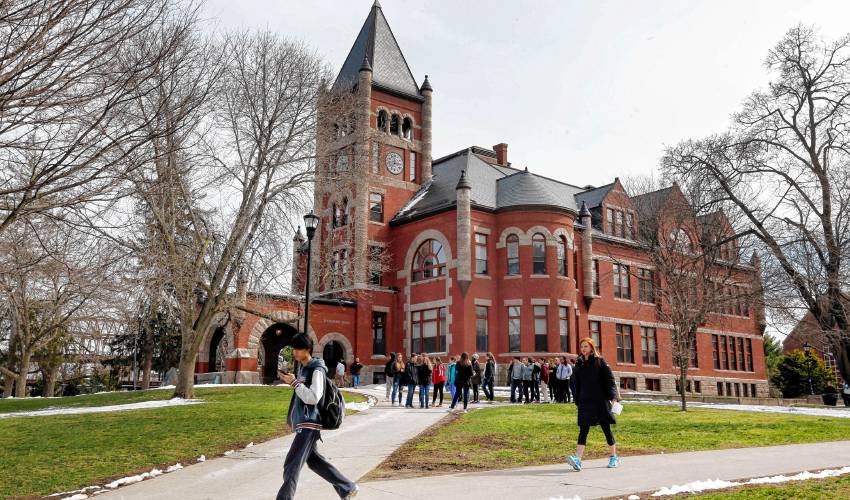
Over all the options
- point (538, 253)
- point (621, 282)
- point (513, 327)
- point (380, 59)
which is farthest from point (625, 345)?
point (380, 59)

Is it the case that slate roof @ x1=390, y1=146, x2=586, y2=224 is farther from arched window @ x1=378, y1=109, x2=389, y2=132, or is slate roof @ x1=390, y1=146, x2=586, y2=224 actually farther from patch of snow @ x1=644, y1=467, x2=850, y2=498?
patch of snow @ x1=644, y1=467, x2=850, y2=498

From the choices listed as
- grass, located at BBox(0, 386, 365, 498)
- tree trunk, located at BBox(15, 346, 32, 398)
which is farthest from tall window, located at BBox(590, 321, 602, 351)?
tree trunk, located at BBox(15, 346, 32, 398)

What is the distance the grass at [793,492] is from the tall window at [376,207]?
33.8 meters

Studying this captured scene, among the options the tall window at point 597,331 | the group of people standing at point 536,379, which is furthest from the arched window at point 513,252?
the group of people standing at point 536,379

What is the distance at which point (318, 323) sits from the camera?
1483 inches

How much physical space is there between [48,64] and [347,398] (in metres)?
18.2

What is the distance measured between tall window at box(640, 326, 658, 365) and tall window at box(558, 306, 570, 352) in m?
8.89

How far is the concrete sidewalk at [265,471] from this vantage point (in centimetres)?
858

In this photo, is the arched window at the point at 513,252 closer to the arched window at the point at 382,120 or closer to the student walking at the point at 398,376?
the arched window at the point at 382,120

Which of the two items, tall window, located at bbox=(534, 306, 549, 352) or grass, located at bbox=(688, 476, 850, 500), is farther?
tall window, located at bbox=(534, 306, 549, 352)

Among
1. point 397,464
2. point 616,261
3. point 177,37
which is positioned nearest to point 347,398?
point 397,464

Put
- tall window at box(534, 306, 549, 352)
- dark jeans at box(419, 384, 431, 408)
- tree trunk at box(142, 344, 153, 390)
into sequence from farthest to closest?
tree trunk at box(142, 344, 153, 390), tall window at box(534, 306, 549, 352), dark jeans at box(419, 384, 431, 408)

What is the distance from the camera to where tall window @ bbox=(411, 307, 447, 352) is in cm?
3791

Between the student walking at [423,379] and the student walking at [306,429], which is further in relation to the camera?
the student walking at [423,379]
